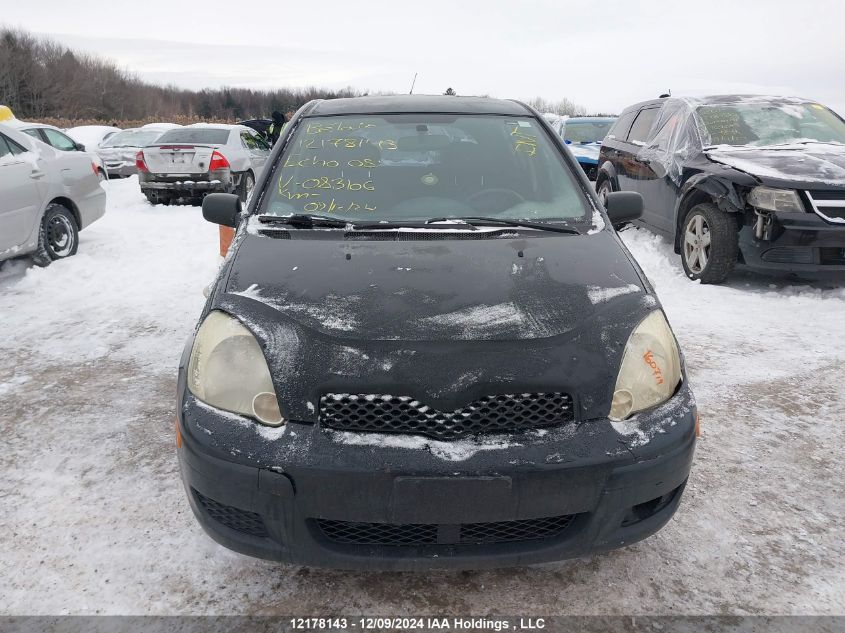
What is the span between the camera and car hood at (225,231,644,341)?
207 cm

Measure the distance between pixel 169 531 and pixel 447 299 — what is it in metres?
1.43

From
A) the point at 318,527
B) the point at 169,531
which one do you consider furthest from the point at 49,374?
the point at 318,527

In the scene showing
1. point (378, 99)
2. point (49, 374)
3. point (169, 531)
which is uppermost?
point (378, 99)

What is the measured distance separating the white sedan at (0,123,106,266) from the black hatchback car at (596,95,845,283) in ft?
21.3

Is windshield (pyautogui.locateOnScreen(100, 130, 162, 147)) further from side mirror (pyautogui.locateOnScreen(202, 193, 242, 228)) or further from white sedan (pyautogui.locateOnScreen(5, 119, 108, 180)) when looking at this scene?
side mirror (pyautogui.locateOnScreen(202, 193, 242, 228))

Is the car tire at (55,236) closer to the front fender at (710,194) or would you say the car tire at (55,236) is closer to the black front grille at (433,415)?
the black front grille at (433,415)

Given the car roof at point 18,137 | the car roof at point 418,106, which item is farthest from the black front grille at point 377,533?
the car roof at point 18,137

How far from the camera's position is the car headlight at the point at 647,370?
6.59ft

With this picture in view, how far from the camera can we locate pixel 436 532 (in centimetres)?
190

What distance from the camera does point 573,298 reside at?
2225mm

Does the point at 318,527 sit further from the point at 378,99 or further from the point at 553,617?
the point at 378,99

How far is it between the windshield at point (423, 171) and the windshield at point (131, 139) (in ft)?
53.2

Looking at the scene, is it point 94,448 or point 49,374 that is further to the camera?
point 49,374

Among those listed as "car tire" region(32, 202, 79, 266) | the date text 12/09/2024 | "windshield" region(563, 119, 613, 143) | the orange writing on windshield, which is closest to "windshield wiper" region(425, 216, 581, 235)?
the orange writing on windshield
